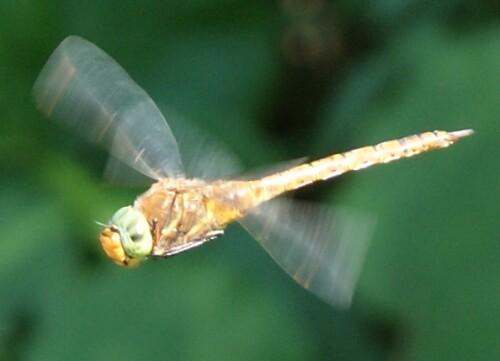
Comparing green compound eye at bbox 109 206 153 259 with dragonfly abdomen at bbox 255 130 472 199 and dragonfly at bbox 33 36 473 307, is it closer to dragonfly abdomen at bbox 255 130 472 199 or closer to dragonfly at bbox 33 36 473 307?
dragonfly at bbox 33 36 473 307

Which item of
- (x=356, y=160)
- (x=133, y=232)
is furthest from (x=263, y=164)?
(x=133, y=232)

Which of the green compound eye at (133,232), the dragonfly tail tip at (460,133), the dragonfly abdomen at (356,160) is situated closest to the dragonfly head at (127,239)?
the green compound eye at (133,232)

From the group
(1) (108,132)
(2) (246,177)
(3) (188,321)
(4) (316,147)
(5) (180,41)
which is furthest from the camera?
(5) (180,41)

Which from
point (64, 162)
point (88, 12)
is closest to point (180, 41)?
point (88, 12)

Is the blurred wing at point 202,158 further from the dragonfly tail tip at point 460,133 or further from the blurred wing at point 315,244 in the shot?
the dragonfly tail tip at point 460,133

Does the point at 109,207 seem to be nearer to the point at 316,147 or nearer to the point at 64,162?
the point at 64,162

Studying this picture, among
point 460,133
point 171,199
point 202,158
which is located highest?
point 460,133

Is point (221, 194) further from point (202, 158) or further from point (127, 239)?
point (127, 239)
